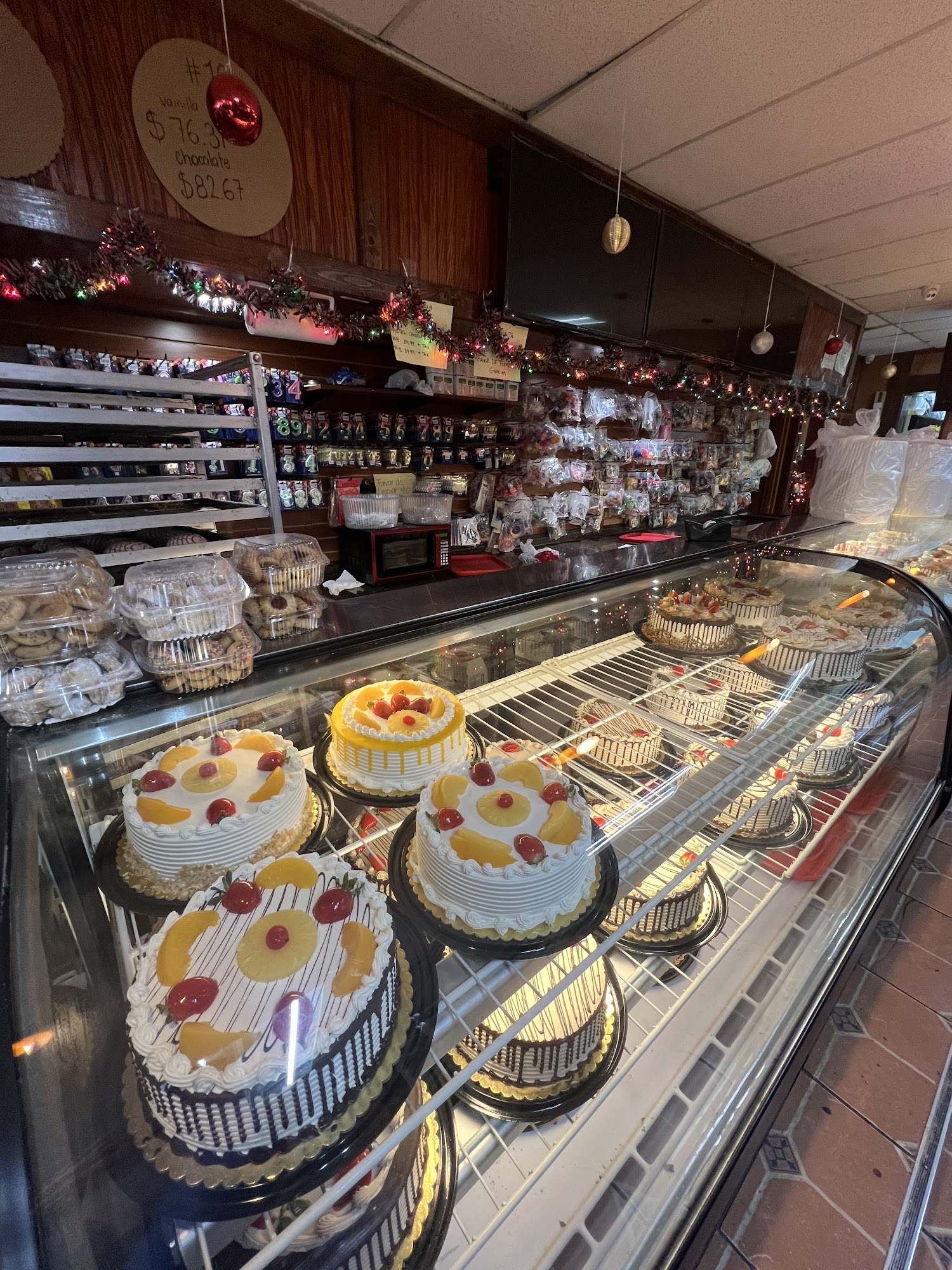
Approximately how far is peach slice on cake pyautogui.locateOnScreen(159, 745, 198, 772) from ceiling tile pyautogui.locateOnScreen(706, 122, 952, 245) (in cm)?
505

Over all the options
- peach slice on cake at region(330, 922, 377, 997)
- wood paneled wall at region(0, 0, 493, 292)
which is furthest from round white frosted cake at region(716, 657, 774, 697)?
wood paneled wall at region(0, 0, 493, 292)

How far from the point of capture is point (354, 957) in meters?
0.74

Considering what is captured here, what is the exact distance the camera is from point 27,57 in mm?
2100

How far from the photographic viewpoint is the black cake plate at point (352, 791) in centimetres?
121

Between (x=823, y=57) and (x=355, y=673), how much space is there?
3.76m

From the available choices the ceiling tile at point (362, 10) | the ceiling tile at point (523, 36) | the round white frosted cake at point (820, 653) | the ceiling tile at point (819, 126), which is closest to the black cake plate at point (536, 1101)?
the round white frosted cake at point (820, 653)

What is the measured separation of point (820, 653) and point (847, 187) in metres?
4.05

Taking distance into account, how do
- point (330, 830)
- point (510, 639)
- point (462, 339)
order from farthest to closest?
point (462, 339), point (510, 639), point (330, 830)

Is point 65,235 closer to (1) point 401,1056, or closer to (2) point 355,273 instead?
(2) point 355,273

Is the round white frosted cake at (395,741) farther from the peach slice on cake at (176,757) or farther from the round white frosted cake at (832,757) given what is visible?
the round white frosted cake at (832,757)

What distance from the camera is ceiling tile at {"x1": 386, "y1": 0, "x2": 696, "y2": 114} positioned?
A: 2359 mm

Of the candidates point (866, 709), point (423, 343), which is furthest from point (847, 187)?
point (866, 709)

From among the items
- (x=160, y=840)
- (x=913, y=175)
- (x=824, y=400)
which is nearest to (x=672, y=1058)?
(x=160, y=840)

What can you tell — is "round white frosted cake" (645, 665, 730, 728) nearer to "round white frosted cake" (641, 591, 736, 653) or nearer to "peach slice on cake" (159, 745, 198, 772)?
"round white frosted cake" (641, 591, 736, 653)
